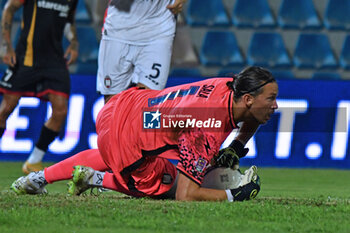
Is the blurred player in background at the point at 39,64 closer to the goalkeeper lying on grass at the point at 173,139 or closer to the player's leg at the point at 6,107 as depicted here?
the player's leg at the point at 6,107

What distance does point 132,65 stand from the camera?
23.3ft

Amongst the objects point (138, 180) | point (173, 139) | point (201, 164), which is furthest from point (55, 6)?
point (201, 164)

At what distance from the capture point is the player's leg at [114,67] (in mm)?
7035

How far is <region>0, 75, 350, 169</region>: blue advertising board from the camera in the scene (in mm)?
8664

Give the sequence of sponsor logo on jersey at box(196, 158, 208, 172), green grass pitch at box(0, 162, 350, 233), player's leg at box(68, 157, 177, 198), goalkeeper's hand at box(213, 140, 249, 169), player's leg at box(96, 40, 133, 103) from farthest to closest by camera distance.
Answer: player's leg at box(96, 40, 133, 103) → goalkeeper's hand at box(213, 140, 249, 169) → player's leg at box(68, 157, 177, 198) → sponsor logo on jersey at box(196, 158, 208, 172) → green grass pitch at box(0, 162, 350, 233)

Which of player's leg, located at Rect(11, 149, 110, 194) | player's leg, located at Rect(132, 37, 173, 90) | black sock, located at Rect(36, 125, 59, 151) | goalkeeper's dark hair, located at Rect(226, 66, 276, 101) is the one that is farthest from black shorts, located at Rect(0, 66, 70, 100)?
goalkeeper's dark hair, located at Rect(226, 66, 276, 101)

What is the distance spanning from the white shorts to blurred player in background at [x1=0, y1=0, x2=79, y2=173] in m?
0.80

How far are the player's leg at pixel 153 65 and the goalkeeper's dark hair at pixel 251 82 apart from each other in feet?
6.96

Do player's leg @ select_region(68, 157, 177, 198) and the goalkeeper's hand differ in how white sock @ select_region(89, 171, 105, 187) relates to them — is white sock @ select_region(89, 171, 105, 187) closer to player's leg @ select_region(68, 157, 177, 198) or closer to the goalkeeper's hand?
player's leg @ select_region(68, 157, 177, 198)

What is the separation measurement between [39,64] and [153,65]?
148 cm

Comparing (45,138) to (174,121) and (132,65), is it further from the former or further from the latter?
(174,121)

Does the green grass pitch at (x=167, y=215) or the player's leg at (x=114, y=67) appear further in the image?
the player's leg at (x=114, y=67)

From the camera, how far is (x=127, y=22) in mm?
7062

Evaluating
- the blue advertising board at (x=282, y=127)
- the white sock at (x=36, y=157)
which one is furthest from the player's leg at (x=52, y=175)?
the blue advertising board at (x=282, y=127)
